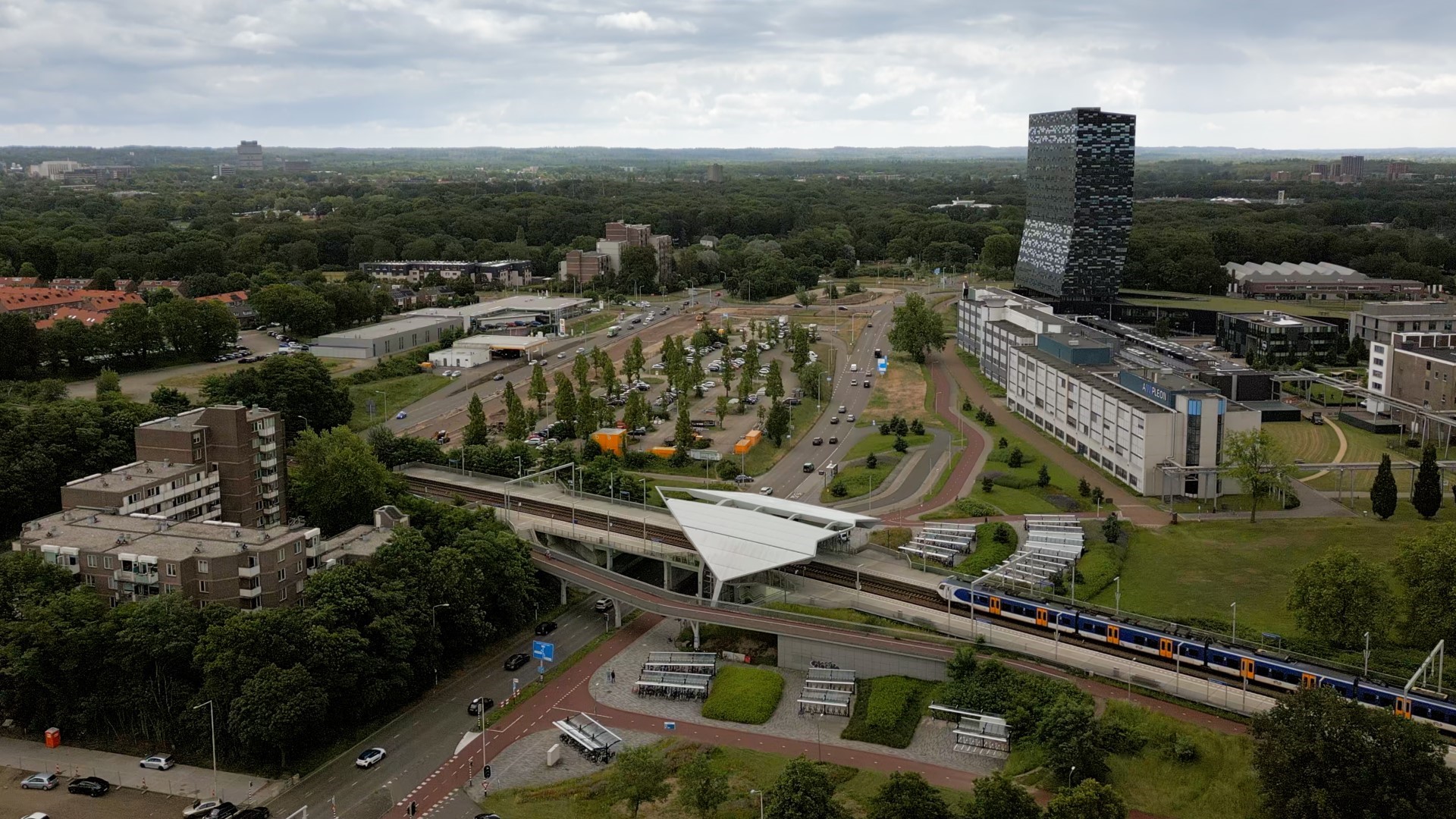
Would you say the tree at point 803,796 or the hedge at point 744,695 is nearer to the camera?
the tree at point 803,796

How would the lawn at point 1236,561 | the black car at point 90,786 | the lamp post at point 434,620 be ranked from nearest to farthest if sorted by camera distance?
the black car at point 90,786 → the lamp post at point 434,620 → the lawn at point 1236,561

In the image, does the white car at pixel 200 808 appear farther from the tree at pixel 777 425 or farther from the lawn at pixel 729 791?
the tree at pixel 777 425

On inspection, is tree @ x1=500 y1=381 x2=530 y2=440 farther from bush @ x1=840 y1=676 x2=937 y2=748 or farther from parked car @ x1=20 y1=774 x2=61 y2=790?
parked car @ x1=20 y1=774 x2=61 y2=790

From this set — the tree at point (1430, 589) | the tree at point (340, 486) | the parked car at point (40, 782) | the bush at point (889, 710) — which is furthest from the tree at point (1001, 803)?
the tree at point (340, 486)

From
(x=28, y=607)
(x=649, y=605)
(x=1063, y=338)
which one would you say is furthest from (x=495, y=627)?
(x=1063, y=338)

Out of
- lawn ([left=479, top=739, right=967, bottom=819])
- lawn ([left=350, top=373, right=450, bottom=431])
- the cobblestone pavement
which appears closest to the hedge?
the cobblestone pavement

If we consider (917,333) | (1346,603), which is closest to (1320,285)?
(917,333)

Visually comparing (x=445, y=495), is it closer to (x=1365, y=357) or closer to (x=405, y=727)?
(x=405, y=727)
